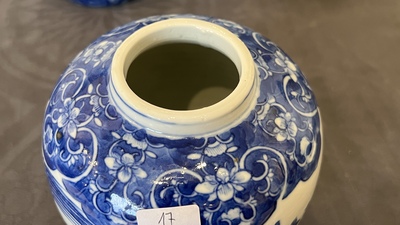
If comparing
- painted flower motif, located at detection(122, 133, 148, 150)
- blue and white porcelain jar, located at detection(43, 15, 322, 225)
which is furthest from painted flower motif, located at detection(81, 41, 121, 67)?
painted flower motif, located at detection(122, 133, 148, 150)

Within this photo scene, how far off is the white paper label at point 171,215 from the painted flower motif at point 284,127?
13cm

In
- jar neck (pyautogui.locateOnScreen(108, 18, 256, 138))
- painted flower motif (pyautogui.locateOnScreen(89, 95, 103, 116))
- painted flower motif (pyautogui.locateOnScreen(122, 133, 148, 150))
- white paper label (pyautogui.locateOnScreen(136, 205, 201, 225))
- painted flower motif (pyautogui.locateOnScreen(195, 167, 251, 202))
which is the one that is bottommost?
white paper label (pyautogui.locateOnScreen(136, 205, 201, 225))

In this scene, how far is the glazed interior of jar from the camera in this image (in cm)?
68

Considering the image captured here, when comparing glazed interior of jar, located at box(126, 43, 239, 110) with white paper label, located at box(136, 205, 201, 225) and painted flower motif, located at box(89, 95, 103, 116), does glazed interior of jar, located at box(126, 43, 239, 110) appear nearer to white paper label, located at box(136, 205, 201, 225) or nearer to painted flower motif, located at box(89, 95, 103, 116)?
painted flower motif, located at box(89, 95, 103, 116)

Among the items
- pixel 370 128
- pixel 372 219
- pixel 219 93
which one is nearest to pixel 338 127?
pixel 370 128

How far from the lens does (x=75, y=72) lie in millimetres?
656

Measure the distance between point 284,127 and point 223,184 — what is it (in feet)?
0.36

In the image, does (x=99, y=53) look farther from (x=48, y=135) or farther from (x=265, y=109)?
(x=265, y=109)

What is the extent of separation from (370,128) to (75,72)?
64cm

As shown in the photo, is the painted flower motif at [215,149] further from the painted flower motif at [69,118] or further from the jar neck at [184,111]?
the painted flower motif at [69,118]

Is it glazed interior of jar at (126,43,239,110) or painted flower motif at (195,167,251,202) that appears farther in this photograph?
glazed interior of jar at (126,43,239,110)

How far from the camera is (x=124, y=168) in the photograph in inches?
22.0

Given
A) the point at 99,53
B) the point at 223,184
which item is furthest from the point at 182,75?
A: the point at 223,184

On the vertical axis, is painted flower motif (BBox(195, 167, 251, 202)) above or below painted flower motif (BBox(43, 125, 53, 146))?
above
